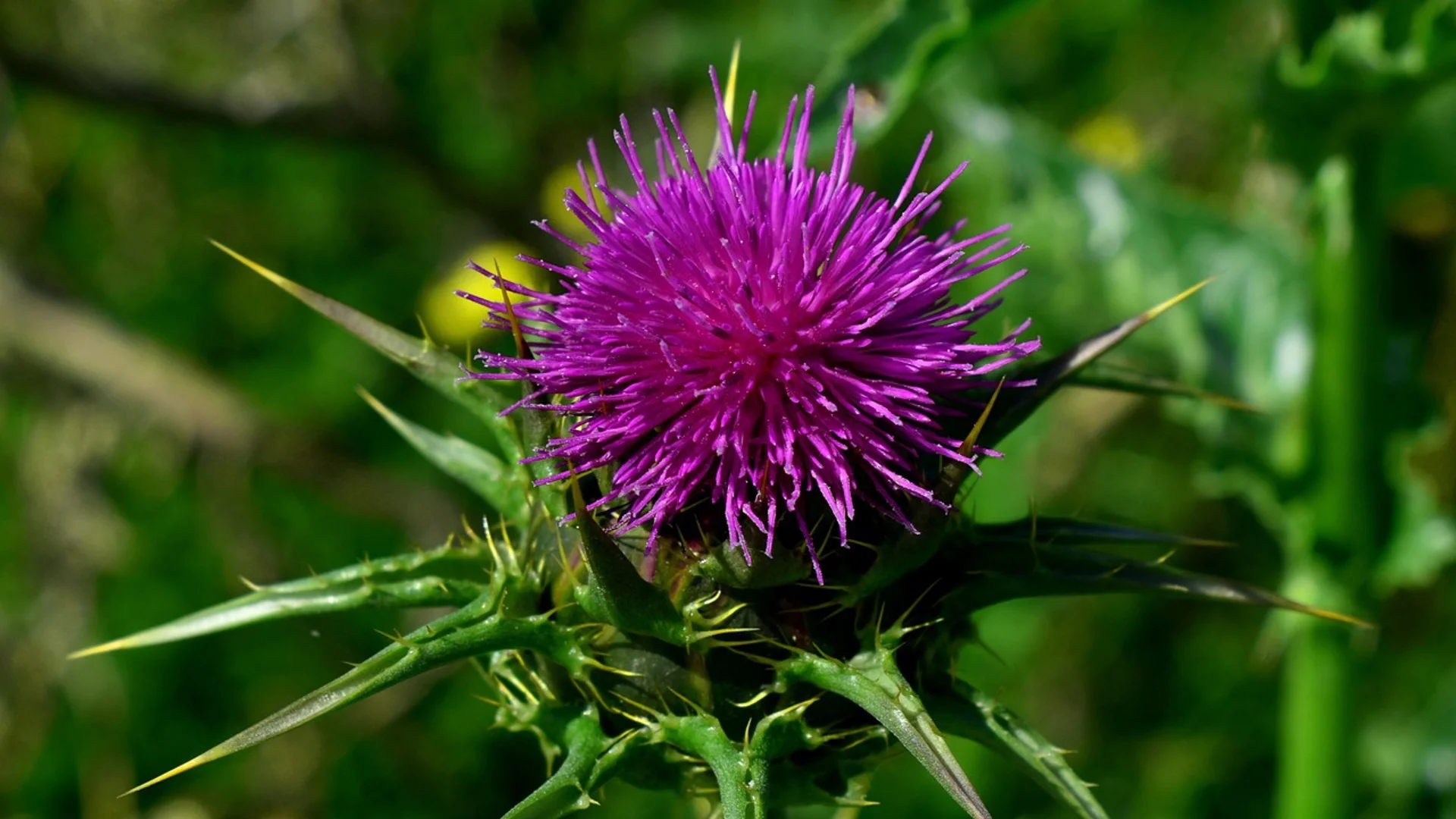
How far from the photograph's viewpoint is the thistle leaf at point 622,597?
1524 millimetres

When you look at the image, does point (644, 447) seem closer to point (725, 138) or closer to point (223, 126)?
point (725, 138)

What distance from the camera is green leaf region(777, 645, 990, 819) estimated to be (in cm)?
133

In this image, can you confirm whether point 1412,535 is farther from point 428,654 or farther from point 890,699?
point 428,654

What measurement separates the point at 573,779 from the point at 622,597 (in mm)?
232

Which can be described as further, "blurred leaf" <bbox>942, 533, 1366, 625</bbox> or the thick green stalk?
the thick green stalk

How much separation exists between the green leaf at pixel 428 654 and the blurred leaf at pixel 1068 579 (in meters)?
0.54

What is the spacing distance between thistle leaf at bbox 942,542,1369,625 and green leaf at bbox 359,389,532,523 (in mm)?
620

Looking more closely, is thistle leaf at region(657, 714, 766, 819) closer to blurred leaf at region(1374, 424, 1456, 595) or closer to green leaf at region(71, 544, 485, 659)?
green leaf at region(71, 544, 485, 659)

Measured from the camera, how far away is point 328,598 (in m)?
1.68

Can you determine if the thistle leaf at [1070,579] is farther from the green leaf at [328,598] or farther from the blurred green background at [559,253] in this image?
the blurred green background at [559,253]

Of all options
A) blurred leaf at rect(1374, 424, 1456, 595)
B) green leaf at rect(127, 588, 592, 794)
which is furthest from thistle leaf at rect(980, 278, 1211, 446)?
blurred leaf at rect(1374, 424, 1456, 595)

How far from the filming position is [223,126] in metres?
3.93

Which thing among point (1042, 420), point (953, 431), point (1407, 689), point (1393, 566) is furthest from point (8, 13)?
point (1407, 689)

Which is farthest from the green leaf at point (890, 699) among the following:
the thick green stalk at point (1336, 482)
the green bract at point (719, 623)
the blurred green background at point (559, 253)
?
the thick green stalk at point (1336, 482)
